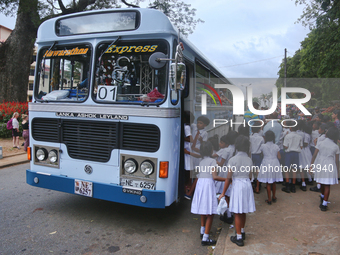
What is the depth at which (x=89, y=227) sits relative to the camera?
4.21m

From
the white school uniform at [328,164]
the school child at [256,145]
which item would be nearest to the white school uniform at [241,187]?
the white school uniform at [328,164]

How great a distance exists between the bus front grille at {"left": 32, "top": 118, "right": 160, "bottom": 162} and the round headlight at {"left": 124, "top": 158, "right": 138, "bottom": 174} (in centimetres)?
18

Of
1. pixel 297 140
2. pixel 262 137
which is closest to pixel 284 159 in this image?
pixel 297 140

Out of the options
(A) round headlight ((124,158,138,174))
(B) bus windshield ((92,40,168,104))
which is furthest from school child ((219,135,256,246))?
(B) bus windshield ((92,40,168,104))

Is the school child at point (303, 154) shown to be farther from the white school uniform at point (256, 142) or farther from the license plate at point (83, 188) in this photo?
the license plate at point (83, 188)

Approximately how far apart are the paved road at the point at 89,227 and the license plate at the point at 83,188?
0.56 metres

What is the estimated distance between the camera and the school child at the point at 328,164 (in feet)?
16.2

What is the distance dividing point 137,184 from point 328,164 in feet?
11.6

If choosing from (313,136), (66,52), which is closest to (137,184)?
(66,52)

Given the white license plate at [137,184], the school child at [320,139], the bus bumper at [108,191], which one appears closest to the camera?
the bus bumper at [108,191]

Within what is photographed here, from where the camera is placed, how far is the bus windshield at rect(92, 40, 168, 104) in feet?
12.6

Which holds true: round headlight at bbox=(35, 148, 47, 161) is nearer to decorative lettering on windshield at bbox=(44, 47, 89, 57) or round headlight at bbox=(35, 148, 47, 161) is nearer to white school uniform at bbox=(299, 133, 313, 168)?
decorative lettering on windshield at bbox=(44, 47, 89, 57)

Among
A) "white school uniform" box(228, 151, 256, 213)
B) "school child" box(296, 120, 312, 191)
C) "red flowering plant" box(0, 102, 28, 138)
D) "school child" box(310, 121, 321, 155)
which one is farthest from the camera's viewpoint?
"red flowering plant" box(0, 102, 28, 138)

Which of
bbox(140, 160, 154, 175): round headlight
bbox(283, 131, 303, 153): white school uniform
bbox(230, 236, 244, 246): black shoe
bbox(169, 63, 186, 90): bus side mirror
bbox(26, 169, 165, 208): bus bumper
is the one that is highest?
bbox(169, 63, 186, 90): bus side mirror
